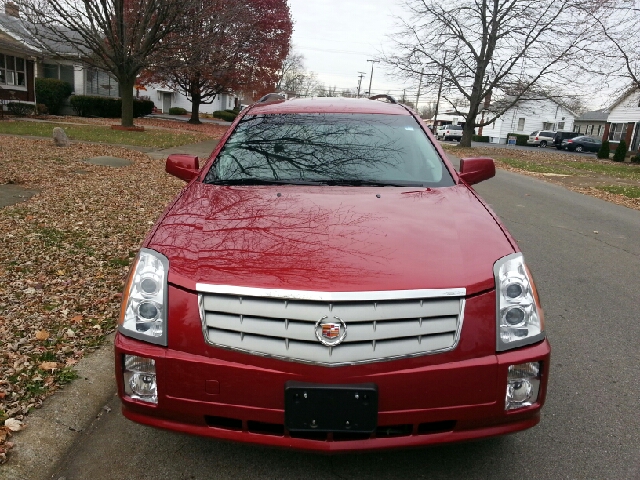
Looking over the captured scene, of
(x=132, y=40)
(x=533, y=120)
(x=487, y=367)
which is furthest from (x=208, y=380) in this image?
(x=533, y=120)

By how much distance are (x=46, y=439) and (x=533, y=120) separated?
6851 cm

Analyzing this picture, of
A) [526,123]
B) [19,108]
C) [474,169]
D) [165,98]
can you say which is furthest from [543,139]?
[474,169]

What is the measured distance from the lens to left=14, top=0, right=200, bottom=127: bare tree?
63.3 feet

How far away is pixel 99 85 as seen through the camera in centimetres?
3941

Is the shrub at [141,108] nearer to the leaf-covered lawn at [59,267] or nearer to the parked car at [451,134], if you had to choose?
the leaf-covered lawn at [59,267]

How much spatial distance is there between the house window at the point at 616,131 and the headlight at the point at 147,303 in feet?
166

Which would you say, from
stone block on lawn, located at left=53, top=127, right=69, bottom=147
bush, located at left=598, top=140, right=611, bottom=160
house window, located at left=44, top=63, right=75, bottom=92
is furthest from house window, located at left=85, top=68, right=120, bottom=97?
bush, located at left=598, top=140, right=611, bottom=160

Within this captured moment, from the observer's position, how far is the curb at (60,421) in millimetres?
2385

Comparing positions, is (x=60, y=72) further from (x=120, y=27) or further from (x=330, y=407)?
(x=330, y=407)

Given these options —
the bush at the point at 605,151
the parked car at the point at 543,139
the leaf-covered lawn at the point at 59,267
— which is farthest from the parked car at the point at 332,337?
the parked car at the point at 543,139

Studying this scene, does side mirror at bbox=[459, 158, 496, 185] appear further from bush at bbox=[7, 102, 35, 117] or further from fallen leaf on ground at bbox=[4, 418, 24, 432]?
bush at bbox=[7, 102, 35, 117]

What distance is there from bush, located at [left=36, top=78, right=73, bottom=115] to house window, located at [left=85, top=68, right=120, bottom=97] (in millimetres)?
5344

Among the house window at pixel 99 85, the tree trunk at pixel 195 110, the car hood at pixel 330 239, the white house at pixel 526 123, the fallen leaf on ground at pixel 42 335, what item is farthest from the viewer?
the white house at pixel 526 123

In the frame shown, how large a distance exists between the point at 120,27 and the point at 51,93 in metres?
15.0
